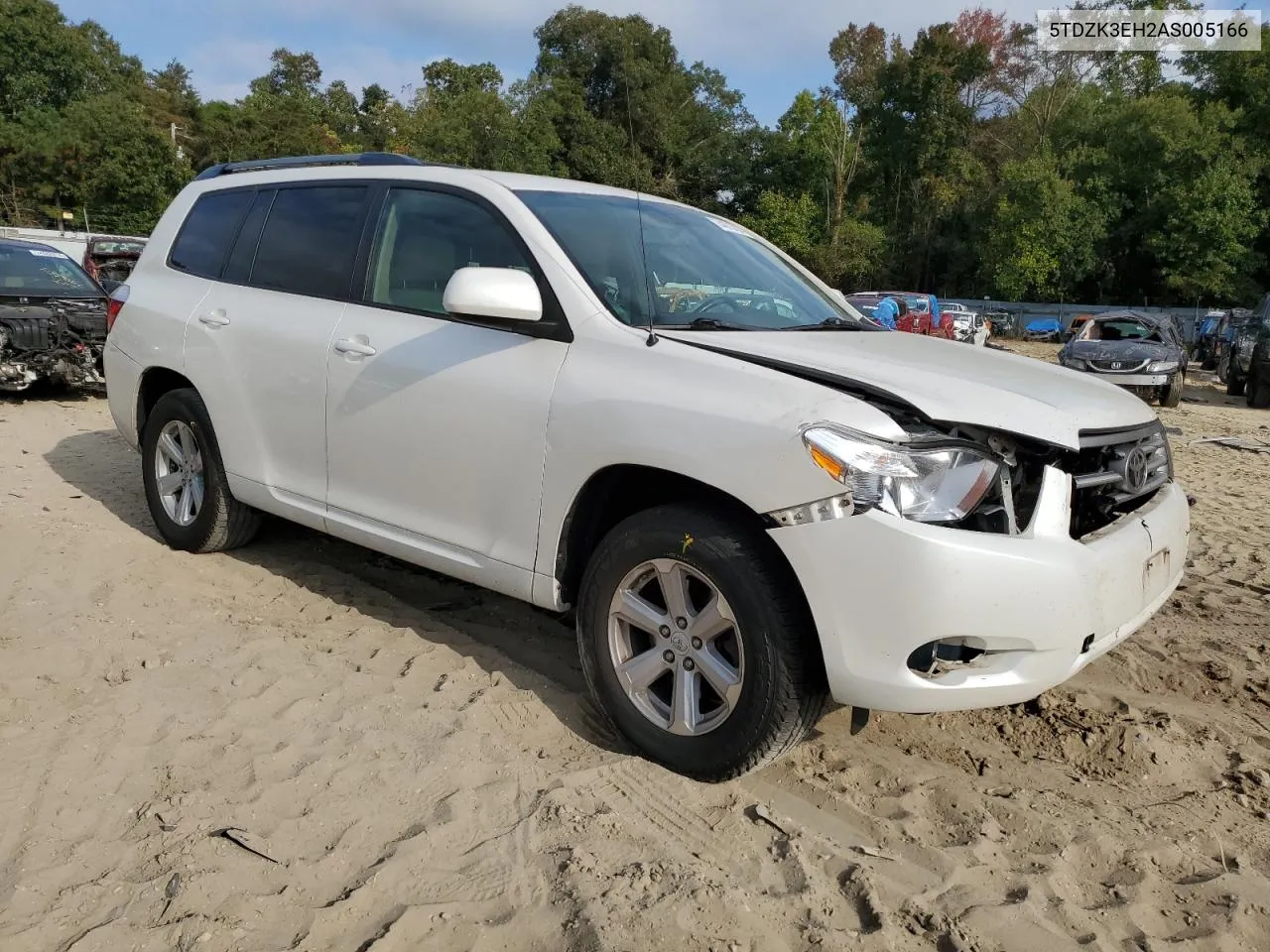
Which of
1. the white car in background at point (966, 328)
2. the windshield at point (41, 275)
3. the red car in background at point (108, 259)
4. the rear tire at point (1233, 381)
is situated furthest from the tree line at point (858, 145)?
the windshield at point (41, 275)

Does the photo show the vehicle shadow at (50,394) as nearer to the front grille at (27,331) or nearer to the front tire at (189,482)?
the front grille at (27,331)

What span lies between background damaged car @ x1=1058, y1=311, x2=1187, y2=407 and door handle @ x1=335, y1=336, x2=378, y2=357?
12206mm

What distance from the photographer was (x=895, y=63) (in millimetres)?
52438

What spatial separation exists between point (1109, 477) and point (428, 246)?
2567mm

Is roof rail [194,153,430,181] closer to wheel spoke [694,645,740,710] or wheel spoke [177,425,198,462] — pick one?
wheel spoke [177,425,198,462]

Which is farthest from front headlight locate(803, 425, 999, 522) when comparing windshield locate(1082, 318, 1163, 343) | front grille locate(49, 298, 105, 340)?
windshield locate(1082, 318, 1163, 343)

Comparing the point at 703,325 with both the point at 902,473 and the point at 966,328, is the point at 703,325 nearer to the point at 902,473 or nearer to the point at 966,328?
the point at 902,473

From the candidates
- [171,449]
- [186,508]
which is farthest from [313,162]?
[186,508]

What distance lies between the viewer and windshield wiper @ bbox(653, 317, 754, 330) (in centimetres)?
315

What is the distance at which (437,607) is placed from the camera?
4402 mm

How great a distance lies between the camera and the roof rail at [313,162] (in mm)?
4110

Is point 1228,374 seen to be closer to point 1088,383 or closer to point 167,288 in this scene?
point 1088,383

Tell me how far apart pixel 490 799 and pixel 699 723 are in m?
0.65

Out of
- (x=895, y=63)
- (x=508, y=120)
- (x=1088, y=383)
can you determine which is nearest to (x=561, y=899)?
(x=1088, y=383)
